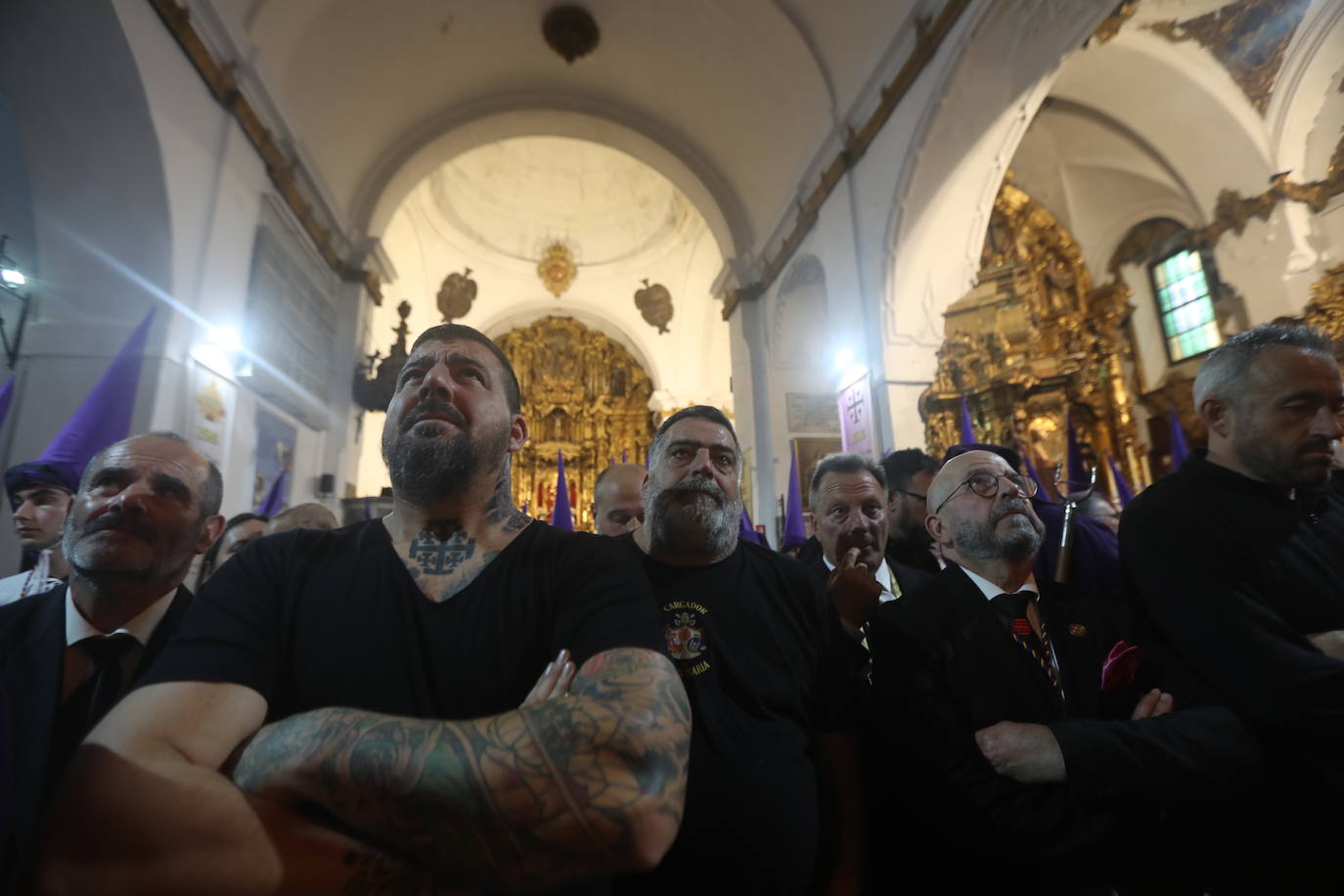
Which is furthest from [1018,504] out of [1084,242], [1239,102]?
[1084,242]

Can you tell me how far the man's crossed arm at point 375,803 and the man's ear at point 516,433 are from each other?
68cm

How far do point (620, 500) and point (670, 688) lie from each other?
88.9 inches

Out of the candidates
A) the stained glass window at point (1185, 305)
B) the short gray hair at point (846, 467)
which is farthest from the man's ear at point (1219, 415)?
the stained glass window at point (1185, 305)

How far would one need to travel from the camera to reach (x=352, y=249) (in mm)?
8641

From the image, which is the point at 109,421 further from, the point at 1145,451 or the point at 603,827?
the point at 1145,451

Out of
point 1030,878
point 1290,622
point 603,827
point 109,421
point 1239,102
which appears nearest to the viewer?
point 603,827

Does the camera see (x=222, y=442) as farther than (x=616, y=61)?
No

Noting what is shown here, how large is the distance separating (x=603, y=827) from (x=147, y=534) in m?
1.43

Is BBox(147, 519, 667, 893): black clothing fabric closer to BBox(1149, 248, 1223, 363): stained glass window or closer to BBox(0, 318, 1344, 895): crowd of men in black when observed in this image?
BBox(0, 318, 1344, 895): crowd of men in black

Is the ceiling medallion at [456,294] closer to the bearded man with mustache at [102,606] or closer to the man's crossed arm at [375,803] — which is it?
the bearded man with mustache at [102,606]

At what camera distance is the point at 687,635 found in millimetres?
1501

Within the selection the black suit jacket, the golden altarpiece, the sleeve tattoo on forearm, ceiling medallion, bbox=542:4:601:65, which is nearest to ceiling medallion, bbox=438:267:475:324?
ceiling medallion, bbox=542:4:601:65

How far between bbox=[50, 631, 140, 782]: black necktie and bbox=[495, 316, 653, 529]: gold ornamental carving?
550 inches

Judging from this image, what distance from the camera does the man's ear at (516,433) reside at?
4.79 ft
